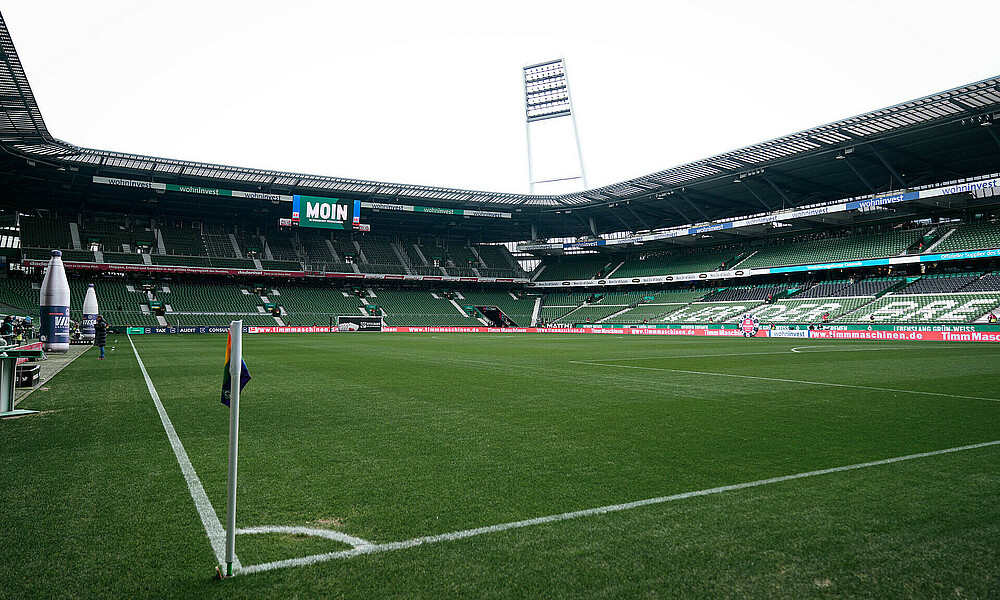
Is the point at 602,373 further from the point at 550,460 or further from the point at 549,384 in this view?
the point at 550,460

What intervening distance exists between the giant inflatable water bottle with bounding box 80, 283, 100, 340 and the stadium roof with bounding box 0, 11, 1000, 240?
11776mm

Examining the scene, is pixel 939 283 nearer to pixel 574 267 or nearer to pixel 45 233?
pixel 574 267

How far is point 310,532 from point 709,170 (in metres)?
52.1

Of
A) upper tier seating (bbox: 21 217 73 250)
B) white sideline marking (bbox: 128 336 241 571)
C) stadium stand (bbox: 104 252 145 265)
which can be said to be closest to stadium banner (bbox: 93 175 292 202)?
stadium stand (bbox: 104 252 145 265)

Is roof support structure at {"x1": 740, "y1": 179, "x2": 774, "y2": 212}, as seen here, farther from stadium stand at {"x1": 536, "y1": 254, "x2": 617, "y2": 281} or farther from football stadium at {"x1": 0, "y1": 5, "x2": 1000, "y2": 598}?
stadium stand at {"x1": 536, "y1": 254, "x2": 617, "y2": 281}

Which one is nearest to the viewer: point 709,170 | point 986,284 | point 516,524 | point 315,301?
point 516,524

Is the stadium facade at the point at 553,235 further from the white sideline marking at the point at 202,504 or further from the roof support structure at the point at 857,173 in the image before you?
the white sideline marking at the point at 202,504

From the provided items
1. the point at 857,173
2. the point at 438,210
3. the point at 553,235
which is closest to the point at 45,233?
the point at 438,210

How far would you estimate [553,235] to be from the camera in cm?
8038

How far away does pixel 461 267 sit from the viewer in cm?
7700

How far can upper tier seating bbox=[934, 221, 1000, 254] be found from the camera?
44.2 m

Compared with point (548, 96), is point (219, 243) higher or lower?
lower

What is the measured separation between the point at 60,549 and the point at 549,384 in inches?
405

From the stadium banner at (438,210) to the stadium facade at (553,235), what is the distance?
27 centimetres
